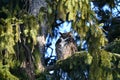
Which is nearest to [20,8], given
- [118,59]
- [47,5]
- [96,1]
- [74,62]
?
[47,5]

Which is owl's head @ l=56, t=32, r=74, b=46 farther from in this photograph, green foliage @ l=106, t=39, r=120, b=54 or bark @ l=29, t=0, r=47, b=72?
green foliage @ l=106, t=39, r=120, b=54

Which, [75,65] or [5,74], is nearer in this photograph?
[5,74]

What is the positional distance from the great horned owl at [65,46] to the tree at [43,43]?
1.30 ft

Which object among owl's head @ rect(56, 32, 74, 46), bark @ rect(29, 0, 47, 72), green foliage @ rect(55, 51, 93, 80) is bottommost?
green foliage @ rect(55, 51, 93, 80)

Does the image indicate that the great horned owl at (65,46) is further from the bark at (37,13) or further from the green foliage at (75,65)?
the green foliage at (75,65)

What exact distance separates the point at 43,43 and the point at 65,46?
47 cm

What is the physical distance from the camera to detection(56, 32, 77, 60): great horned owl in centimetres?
783

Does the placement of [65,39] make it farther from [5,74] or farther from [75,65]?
[5,74]

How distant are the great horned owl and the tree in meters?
0.39

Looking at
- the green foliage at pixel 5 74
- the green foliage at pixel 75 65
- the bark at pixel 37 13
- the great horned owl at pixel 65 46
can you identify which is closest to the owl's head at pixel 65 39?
the great horned owl at pixel 65 46

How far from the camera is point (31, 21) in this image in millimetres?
6828

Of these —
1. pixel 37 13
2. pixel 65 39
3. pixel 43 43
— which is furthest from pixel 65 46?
pixel 37 13

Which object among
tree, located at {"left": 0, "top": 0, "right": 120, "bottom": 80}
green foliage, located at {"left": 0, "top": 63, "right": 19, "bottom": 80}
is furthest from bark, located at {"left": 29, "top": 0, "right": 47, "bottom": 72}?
green foliage, located at {"left": 0, "top": 63, "right": 19, "bottom": 80}

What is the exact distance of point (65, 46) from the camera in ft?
25.8
